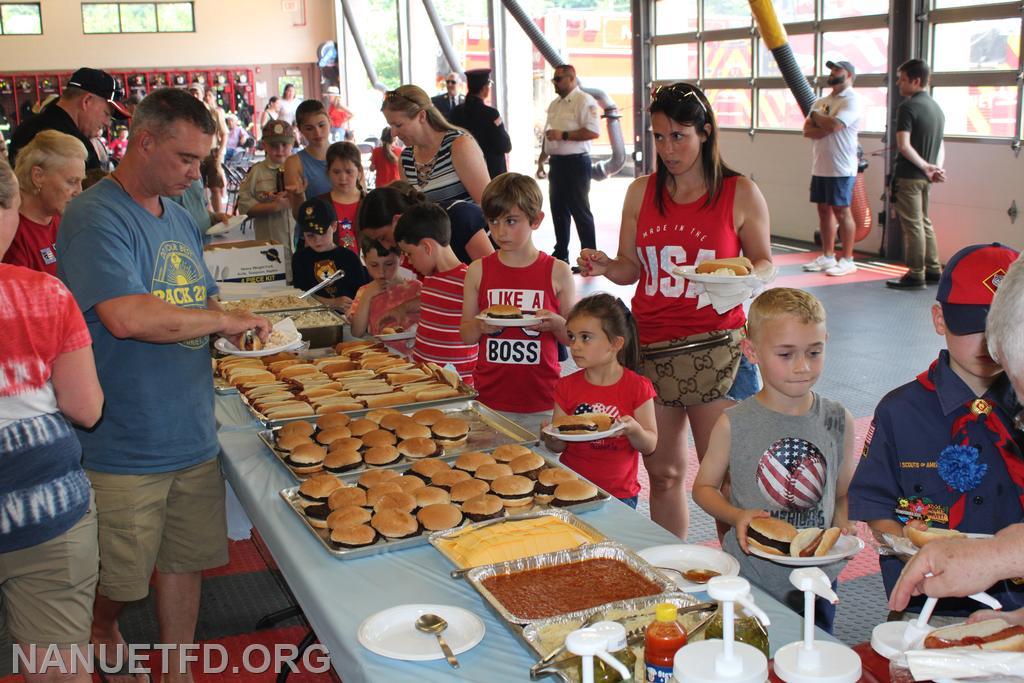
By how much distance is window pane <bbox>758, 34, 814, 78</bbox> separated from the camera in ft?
35.2

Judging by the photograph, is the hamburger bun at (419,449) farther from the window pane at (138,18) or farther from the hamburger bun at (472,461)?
the window pane at (138,18)

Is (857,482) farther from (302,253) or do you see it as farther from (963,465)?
(302,253)

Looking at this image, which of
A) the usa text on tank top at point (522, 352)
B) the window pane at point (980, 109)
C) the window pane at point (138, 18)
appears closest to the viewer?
the usa text on tank top at point (522, 352)

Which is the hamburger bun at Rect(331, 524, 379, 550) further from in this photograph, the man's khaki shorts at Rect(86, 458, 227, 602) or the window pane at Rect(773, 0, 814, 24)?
the window pane at Rect(773, 0, 814, 24)

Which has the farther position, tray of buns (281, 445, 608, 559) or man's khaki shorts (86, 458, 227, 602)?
man's khaki shorts (86, 458, 227, 602)

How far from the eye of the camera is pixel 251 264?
5.15m

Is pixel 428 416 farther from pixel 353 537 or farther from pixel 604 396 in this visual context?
pixel 353 537

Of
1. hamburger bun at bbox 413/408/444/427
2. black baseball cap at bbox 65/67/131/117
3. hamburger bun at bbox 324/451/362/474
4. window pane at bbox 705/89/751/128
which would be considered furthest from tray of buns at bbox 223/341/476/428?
window pane at bbox 705/89/751/128

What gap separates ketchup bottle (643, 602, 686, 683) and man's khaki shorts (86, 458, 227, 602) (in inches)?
69.5

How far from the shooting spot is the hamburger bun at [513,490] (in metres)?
2.34

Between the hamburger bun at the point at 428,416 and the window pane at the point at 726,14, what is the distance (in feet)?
32.1

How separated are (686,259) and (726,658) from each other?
1976 millimetres

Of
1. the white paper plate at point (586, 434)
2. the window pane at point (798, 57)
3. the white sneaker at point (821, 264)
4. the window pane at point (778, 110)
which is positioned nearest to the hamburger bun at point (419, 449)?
the white paper plate at point (586, 434)

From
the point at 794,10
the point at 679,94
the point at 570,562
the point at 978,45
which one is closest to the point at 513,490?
the point at 570,562
